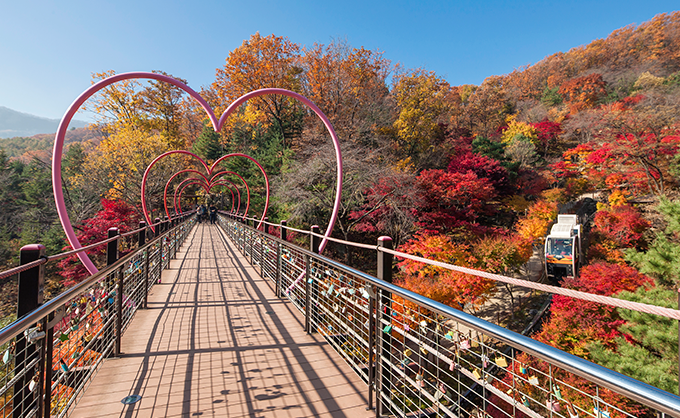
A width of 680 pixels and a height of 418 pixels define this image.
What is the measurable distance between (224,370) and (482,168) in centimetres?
2274

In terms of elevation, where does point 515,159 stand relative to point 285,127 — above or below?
below

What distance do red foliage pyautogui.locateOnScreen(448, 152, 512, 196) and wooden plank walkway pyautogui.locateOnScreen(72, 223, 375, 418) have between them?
19214mm

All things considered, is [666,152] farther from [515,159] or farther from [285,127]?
[285,127]

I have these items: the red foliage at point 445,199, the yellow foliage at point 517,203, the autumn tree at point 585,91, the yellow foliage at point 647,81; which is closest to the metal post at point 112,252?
the red foliage at point 445,199

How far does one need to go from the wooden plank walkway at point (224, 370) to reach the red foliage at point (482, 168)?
19.2 metres

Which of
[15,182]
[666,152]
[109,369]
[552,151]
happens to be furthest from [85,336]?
[15,182]

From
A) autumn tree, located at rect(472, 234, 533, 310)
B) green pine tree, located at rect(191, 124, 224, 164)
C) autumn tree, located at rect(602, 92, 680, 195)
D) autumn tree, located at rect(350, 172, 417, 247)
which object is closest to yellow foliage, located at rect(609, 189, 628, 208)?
autumn tree, located at rect(602, 92, 680, 195)

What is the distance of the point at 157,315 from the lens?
14.3 feet

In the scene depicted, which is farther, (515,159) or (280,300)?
(515,159)

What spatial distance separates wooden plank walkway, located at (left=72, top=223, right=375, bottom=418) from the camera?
2236 mm

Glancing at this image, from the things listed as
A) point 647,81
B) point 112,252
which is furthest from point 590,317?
point 647,81

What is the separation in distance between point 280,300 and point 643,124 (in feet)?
76.6

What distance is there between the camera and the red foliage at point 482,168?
69.8 ft

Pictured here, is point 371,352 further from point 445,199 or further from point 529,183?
point 529,183
